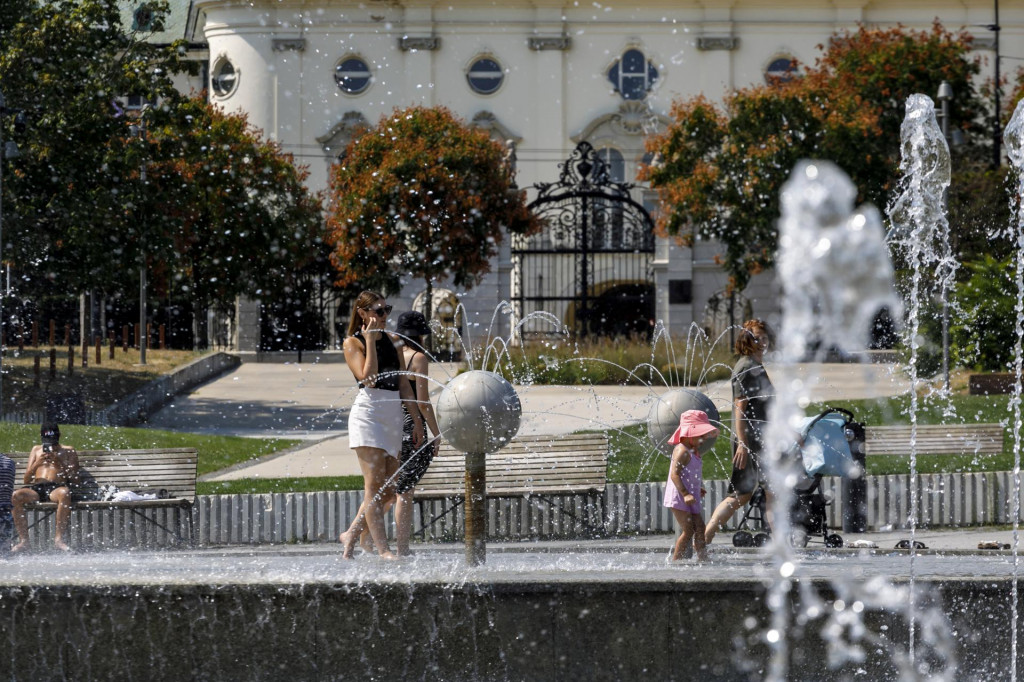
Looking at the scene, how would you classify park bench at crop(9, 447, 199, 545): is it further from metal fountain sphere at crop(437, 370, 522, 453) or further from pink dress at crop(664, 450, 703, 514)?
metal fountain sphere at crop(437, 370, 522, 453)

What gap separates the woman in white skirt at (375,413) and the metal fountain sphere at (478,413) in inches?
42.5

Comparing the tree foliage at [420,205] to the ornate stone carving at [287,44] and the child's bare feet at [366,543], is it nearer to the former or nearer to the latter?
the ornate stone carving at [287,44]

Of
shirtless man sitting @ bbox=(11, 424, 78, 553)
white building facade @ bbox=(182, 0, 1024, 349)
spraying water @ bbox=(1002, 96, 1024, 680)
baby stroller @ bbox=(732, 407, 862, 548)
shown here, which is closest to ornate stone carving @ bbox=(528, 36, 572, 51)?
white building facade @ bbox=(182, 0, 1024, 349)

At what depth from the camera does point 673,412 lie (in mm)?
9094

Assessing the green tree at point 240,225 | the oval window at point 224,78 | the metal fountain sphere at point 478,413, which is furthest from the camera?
the oval window at point 224,78

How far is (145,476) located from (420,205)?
84.2 feet

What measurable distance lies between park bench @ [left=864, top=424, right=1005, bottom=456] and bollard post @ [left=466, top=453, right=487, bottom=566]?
7181 mm

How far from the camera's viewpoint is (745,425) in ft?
30.3

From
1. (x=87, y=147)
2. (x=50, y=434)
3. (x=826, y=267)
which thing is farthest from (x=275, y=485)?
(x=87, y=147)

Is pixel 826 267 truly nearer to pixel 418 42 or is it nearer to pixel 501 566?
pixel 501 566

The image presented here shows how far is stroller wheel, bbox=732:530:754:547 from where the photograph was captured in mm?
10312

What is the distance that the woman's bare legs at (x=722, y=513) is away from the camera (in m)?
9.12

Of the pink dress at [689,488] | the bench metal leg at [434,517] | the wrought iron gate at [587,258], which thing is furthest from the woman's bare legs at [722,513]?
the wrought iron gate at [587,258]

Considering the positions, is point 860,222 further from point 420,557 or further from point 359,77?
point 359,77
